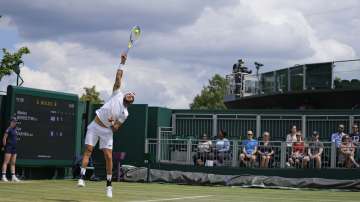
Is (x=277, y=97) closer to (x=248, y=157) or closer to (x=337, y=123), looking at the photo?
(x=337, y=123)

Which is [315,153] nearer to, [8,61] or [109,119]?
[109,119]

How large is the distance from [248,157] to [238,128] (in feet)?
14.2

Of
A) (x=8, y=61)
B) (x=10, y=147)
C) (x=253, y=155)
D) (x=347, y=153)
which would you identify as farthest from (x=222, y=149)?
(x=8, y=61)

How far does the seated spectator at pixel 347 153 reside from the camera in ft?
70.7

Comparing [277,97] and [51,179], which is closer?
[51,179]

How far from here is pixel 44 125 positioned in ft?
72.0

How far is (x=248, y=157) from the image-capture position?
2323 centimetres

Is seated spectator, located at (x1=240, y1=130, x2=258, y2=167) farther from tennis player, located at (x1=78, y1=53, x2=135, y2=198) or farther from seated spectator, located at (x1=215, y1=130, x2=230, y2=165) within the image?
tennis player, located at (x1=78, y1=53, x2=135, y2=198)

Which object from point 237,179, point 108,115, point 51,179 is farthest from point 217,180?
point 108,115

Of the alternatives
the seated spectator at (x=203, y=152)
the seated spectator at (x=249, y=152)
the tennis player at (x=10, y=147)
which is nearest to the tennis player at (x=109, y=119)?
the tennis player at (x=10, y=147)

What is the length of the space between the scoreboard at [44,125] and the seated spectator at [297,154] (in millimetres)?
7495

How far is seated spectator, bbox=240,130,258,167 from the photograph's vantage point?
23.0 m

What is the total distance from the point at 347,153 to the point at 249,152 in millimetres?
3367

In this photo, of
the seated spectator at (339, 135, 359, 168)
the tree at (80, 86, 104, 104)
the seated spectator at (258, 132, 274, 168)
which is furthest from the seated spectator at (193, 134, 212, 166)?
the tree at (80, 86, 104, 104)
